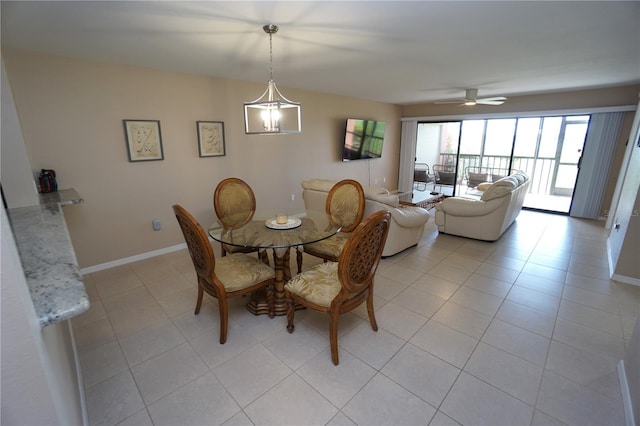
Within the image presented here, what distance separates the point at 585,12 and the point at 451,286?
7.80 feet

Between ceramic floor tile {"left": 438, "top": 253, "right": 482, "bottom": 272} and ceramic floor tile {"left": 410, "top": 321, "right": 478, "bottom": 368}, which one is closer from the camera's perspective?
ceramic floor tile {"left": 410, "top": 321, "right": 478, "bottom": 368}

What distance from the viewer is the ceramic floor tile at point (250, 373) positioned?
176cm

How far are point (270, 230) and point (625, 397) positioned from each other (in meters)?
2.50

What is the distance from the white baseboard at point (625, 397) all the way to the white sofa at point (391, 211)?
6.53ft

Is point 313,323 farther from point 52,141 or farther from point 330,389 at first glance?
point 52,141

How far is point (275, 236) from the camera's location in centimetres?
236

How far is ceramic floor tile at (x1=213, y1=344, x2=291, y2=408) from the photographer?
1.76m

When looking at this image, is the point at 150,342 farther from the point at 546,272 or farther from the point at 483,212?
the point at 483,212

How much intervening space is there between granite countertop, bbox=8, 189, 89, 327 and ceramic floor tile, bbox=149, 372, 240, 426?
102 centimetres

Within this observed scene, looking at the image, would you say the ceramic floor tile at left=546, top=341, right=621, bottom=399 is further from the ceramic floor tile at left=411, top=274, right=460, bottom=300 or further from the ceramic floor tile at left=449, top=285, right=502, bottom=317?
the ceramic floor tile at left=411, top=274, right=460, bottom=300

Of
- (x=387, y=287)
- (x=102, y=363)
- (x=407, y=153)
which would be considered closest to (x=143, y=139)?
(x=102, y=363)

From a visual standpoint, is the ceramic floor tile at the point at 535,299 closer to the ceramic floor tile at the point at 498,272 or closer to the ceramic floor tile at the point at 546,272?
the ceramic floor tile at the point at 498,272

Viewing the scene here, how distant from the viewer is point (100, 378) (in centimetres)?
186

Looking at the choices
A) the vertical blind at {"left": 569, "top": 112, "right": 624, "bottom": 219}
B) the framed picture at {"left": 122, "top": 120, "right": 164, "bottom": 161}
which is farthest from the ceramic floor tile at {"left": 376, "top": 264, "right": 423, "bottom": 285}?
the vertical blind at {"left": 569, "top": 112, "right": 624, "bottom": 219}
